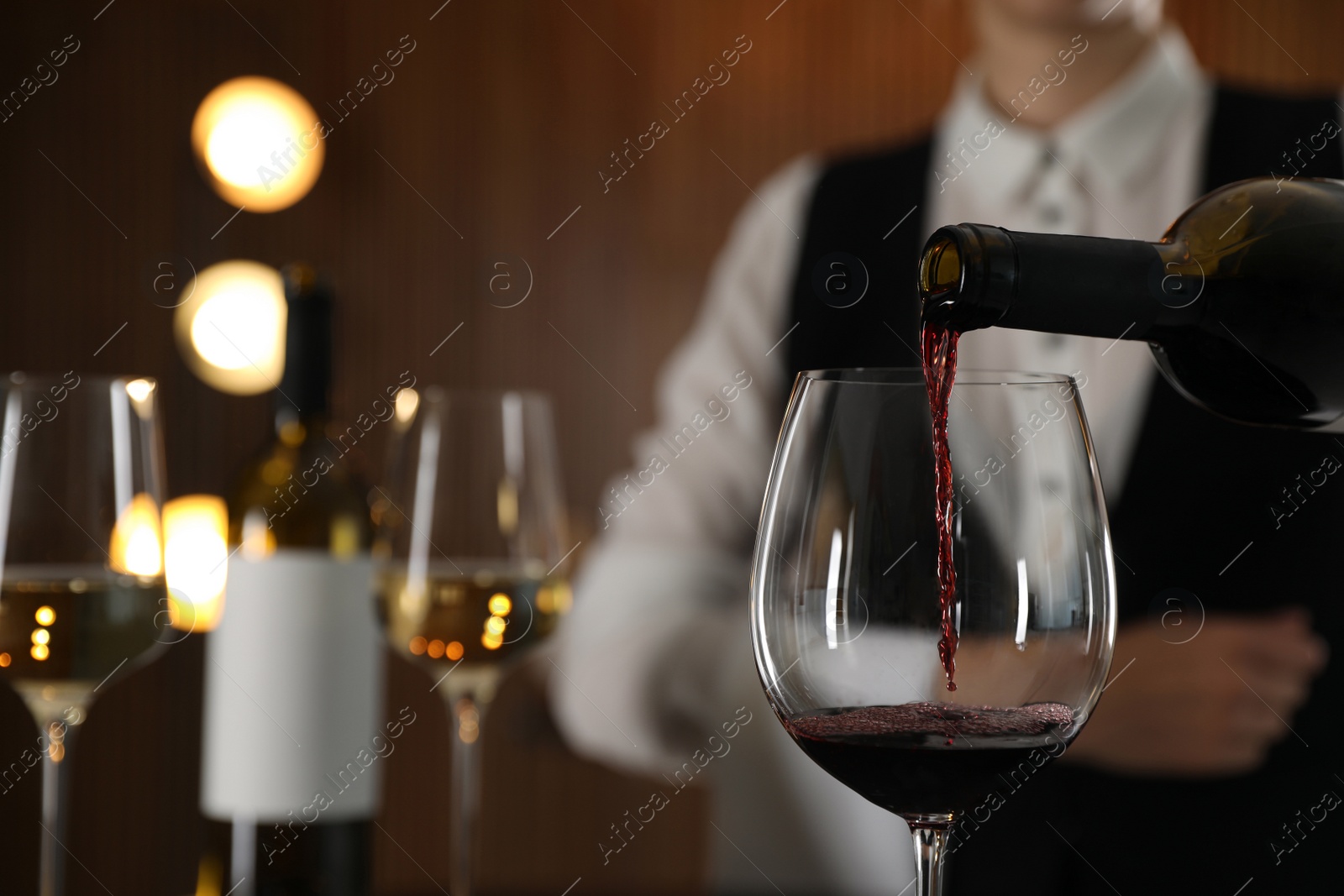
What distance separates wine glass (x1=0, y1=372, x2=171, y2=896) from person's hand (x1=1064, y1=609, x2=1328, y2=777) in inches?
31.5

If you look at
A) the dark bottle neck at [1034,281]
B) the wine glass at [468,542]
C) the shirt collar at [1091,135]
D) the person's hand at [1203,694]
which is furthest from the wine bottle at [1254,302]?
the shirt collar at [1091,135]

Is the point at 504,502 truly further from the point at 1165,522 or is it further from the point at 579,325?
the point at 579,325

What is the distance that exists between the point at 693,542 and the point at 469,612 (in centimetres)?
66

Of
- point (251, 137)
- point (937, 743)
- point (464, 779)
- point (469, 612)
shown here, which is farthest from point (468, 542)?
point (251, 137)

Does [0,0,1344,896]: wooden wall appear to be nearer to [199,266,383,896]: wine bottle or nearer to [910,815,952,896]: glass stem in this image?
[199,266,383,896]: wine bottle

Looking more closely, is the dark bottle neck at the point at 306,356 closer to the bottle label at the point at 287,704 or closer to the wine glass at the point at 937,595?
the bottle label at the point at 287,704

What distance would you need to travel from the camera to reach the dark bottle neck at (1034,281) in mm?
419

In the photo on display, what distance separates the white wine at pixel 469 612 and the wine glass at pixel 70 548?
0.15 meters

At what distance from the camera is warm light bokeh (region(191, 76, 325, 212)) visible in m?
2.25

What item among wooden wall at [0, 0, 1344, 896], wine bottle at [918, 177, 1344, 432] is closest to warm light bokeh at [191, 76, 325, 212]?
wooden wall at [0, 0, 1344, 896]

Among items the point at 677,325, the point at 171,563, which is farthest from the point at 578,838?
the point at 171,563

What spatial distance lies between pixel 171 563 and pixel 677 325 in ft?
5.59

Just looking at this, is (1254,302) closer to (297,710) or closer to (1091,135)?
(297,710)

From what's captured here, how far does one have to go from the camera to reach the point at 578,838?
2.36 metres
